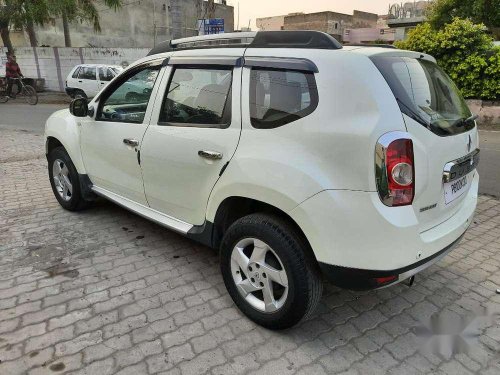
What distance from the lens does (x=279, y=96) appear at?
2.44 m

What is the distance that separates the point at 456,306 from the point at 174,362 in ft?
6.55

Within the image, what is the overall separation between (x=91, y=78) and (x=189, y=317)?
15.4 metres

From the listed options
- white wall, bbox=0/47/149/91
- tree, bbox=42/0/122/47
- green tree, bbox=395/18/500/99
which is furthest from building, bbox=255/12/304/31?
green tree, bbox=395/18/500/99

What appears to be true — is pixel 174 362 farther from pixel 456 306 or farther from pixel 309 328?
pixel 456 306

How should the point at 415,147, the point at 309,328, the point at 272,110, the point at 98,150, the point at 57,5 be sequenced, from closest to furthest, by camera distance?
1. the point at 415,147
2. the point at 272,110
3. the point at 309,328
4. the point at 98,150
5. the point at 57,5

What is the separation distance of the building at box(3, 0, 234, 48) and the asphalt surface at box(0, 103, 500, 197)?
38.6 feet

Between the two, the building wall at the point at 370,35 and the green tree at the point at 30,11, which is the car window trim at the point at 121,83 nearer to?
the green tree at the point at 30,11

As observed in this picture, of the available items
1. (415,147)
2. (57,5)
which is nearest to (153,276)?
(415,147)

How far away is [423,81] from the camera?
8.25 ft

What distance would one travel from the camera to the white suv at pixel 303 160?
211 cm

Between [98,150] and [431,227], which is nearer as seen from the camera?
[431,227]

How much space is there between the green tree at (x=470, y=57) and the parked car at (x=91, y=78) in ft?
37.5

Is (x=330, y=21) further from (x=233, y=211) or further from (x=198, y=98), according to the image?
(x=233, y=211)

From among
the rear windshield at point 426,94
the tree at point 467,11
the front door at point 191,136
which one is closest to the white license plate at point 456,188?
the rear windshield at point 426,94
